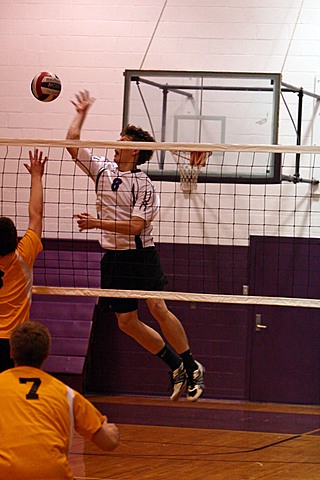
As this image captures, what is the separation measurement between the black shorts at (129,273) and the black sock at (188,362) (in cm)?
66

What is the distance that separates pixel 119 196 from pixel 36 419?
4.27 m

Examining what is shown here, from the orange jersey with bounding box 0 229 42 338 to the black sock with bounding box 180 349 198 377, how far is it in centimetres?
199

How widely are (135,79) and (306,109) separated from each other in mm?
2761

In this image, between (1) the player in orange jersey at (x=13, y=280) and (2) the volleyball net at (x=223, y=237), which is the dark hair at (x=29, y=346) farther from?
(2) the volleyball net at (x=223, y=237)

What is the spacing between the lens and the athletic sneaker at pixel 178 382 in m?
8.28

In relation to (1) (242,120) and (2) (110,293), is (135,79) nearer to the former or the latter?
(1) (242,120)

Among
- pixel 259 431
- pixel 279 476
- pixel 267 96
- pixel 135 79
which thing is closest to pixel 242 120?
pixel 267 96

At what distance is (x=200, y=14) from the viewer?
12.8m

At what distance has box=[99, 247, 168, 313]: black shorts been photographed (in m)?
8.18

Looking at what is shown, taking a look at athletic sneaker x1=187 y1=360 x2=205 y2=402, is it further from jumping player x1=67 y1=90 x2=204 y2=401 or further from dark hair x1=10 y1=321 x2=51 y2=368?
dark hair x1=10 y1=321 x2=51 y2=368

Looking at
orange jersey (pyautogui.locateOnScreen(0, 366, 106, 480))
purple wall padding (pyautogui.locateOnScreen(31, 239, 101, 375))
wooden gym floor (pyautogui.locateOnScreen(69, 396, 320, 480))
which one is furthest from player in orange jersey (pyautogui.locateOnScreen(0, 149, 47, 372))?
purple wall padding (pyautogui.locateOnScreen(31, 239, 101, 375))

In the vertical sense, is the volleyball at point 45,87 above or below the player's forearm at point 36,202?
above

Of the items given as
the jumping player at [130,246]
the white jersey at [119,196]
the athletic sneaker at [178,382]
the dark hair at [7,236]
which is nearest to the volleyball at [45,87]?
the jumping player at [130,246]

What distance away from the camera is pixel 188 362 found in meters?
8.31
